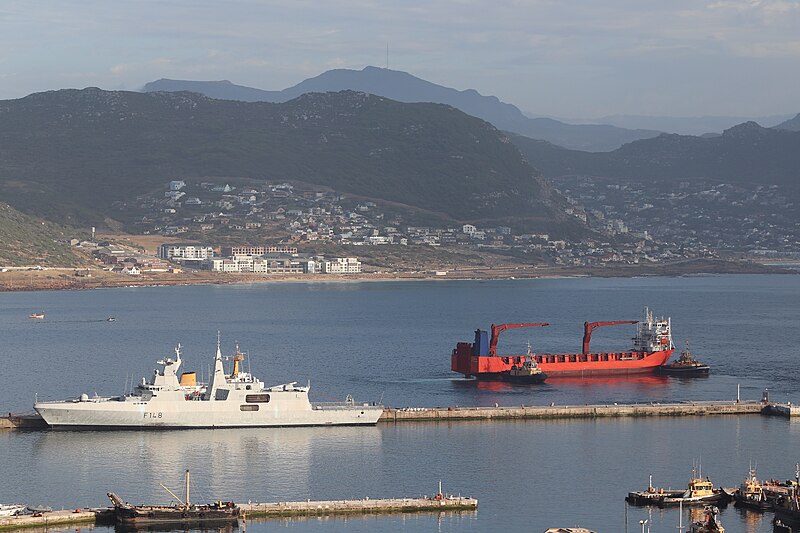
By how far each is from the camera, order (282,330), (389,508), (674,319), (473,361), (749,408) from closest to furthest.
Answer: (389,508) → (749,408) → (473,361) → (282,330) → (674,319)

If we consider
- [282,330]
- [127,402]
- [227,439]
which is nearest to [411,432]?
[227,439]

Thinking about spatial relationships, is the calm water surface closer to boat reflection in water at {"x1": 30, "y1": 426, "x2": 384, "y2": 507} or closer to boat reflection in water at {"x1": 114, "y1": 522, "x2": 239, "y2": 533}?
boat reflection in water at {"x1": 30, "y1": 426, "x2": 384, "y2": 507}

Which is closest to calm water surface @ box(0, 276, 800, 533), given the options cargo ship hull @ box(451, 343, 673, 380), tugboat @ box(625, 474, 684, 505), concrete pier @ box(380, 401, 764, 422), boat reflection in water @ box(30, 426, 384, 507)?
boat reflection in water @ box(30, 426, 384, 507)

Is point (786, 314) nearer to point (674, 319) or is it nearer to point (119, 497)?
point (674, 319)

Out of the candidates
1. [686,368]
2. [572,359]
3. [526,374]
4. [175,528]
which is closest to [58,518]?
[175,528]

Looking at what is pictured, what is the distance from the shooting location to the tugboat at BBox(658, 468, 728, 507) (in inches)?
2287

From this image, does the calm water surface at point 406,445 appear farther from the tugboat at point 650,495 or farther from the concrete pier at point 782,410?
the concrete pier at point 782,410

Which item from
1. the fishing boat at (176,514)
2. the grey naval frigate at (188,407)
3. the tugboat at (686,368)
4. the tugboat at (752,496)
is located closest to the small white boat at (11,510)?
the fishing boat at (176,514)

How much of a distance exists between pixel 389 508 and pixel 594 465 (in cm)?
1421

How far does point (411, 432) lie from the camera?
248 ft

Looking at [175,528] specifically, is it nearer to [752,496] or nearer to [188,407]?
[188,407]

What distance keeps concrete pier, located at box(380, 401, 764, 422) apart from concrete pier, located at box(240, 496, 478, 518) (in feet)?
69.3

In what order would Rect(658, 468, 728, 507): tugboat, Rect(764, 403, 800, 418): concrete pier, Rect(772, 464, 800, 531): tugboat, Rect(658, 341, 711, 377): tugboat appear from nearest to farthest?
Rect(772, 464, 800, 531): tugboat
Rect(658, 468, 728, 507): tugboat
Rect(764, 403, 800, 418): concrete pier
Rect(658, 341, 711, 377): tugboat

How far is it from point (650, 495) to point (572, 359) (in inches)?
1967
